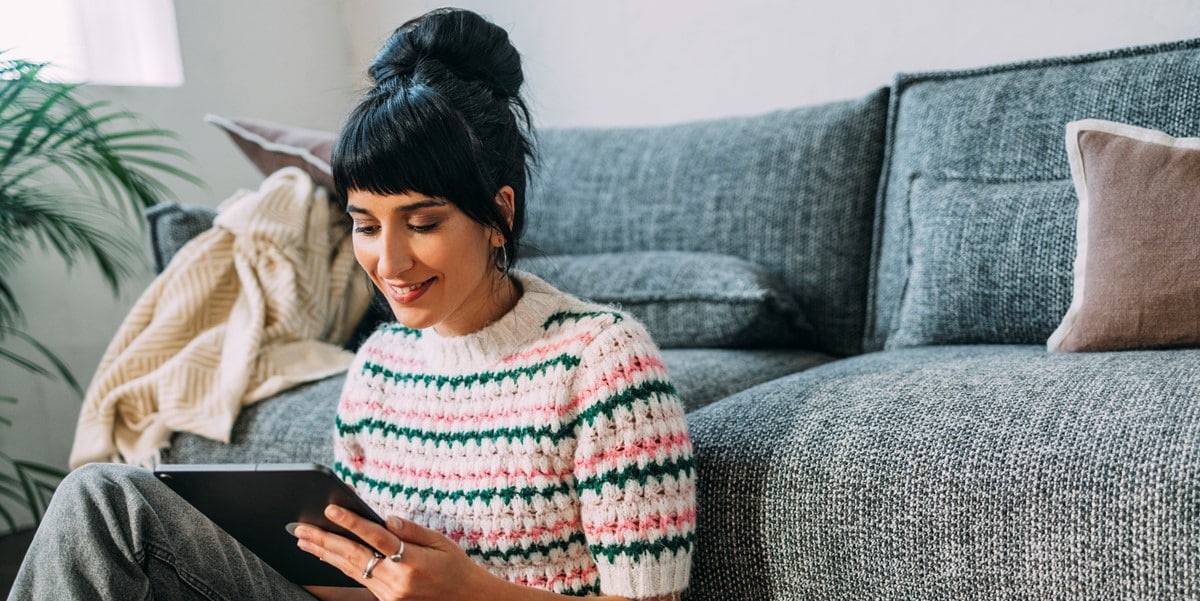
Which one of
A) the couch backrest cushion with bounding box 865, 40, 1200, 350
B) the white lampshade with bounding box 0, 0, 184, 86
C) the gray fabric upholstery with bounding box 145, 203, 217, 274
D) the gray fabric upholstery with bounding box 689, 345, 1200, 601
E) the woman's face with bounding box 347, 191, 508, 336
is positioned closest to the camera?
the gray fabric upholstery with bounding box 689, 345, 1200, 601

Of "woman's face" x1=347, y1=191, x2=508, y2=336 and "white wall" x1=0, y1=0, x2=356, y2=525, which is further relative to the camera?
"white wall" x1=0, y1=0, x2=356, y2=525

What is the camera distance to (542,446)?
905mm

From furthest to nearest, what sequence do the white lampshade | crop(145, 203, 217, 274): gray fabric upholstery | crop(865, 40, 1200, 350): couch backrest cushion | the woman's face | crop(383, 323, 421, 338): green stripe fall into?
the white lampshade < crop(145, 203, 217, 274): gray fabric upholstery < crop(865, 40, 1200, 350): couch backrest cushion < crop(383, 323, 421, 338): green stripe < the woman's face

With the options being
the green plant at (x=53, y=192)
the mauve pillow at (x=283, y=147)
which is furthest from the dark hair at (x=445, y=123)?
the green plant at (x=53, y=192)

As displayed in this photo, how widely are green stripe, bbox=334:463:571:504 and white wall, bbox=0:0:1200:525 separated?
960mm

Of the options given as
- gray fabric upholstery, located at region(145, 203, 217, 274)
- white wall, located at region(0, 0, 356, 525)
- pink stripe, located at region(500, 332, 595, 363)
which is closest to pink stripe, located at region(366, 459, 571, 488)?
pink stripe, located at region(500, 332, 595, 363)

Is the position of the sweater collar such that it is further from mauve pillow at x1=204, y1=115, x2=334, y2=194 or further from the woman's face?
mauve pillow at x1=204, y1=115, x2=334, y2=194

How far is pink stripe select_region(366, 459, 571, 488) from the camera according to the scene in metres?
0.91

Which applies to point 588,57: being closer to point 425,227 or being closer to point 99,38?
point 99,38

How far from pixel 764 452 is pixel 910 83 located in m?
0.85

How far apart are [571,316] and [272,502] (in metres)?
0.31

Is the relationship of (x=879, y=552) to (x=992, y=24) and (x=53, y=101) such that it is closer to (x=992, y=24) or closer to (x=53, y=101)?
(x=992, y=24)

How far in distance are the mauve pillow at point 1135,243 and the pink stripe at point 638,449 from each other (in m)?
A: 0.58

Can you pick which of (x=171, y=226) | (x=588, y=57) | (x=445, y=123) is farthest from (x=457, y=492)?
(x=588, y=57)
